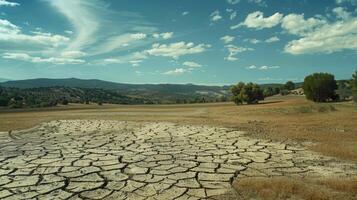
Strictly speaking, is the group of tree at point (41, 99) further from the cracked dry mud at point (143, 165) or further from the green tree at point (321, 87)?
the cracked dry mud at point (143, 165)

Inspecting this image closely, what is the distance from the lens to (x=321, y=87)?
38188 millimetres

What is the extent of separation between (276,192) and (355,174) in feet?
8.65

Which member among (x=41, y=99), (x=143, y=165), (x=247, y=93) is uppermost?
(x=247, y=93)

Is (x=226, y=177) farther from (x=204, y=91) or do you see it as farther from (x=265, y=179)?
(x=204, y=91)

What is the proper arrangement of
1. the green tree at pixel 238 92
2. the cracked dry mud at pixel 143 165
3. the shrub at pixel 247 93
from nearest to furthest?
the cracked dry mud at pixel 143 165
the shrub at pixel 247 93
the green tree at pixel 238 92

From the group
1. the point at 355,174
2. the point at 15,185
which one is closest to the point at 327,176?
the point at 355,174

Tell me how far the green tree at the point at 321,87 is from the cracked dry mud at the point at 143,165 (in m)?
26.5

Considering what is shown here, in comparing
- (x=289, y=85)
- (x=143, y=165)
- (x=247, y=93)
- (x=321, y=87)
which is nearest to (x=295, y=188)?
(x=143, y=165)

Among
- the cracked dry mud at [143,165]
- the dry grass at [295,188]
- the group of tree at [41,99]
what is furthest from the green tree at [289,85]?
the dry grass at [295,188]

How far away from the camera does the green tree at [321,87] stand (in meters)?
37.9

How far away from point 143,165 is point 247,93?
40129mm

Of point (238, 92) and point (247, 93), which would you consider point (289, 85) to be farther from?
point (247, 93)

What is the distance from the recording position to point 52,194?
689 centimetres

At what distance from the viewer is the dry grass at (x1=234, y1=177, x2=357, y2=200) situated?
656 cm
